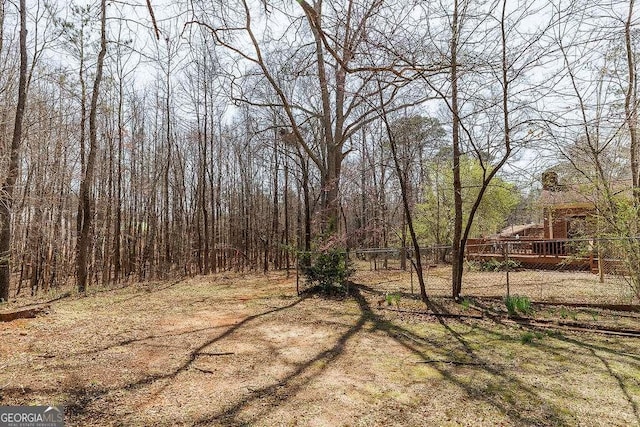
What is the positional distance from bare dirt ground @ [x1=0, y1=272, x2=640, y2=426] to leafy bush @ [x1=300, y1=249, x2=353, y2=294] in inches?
94.2

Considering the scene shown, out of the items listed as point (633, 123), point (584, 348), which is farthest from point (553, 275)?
point (633, 123)

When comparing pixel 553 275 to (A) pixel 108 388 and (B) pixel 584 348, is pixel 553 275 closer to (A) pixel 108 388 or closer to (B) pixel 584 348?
(B) pixel 584 348

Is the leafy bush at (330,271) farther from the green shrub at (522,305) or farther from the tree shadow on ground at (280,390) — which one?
the tree shadow on ground at (280,390)

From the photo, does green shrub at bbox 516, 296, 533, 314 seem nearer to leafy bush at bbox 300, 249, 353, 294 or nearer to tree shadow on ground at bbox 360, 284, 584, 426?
tree shadow on ground at bbox 360, 284, 584, 426

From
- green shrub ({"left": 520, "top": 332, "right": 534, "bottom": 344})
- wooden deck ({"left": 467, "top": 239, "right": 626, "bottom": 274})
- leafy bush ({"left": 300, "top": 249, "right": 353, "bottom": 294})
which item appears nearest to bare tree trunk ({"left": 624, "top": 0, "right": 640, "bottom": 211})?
green shrub ({"left": 520, "top": 332, "right": 534, "bottom": 344})

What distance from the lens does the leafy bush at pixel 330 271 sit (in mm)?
9234

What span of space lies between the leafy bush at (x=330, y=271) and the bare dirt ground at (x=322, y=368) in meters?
2.39

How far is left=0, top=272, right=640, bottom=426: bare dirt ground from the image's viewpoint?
9.07 ft

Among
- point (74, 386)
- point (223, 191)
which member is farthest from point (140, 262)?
point (74, 386)

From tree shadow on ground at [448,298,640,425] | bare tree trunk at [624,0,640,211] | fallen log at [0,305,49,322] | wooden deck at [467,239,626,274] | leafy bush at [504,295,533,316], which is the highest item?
bare tree trunk at [624,0,640,211]

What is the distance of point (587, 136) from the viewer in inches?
232

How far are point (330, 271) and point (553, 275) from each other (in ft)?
23.8

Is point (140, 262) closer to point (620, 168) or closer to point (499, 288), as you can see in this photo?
point (499, 288)

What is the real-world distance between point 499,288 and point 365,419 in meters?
7.56
